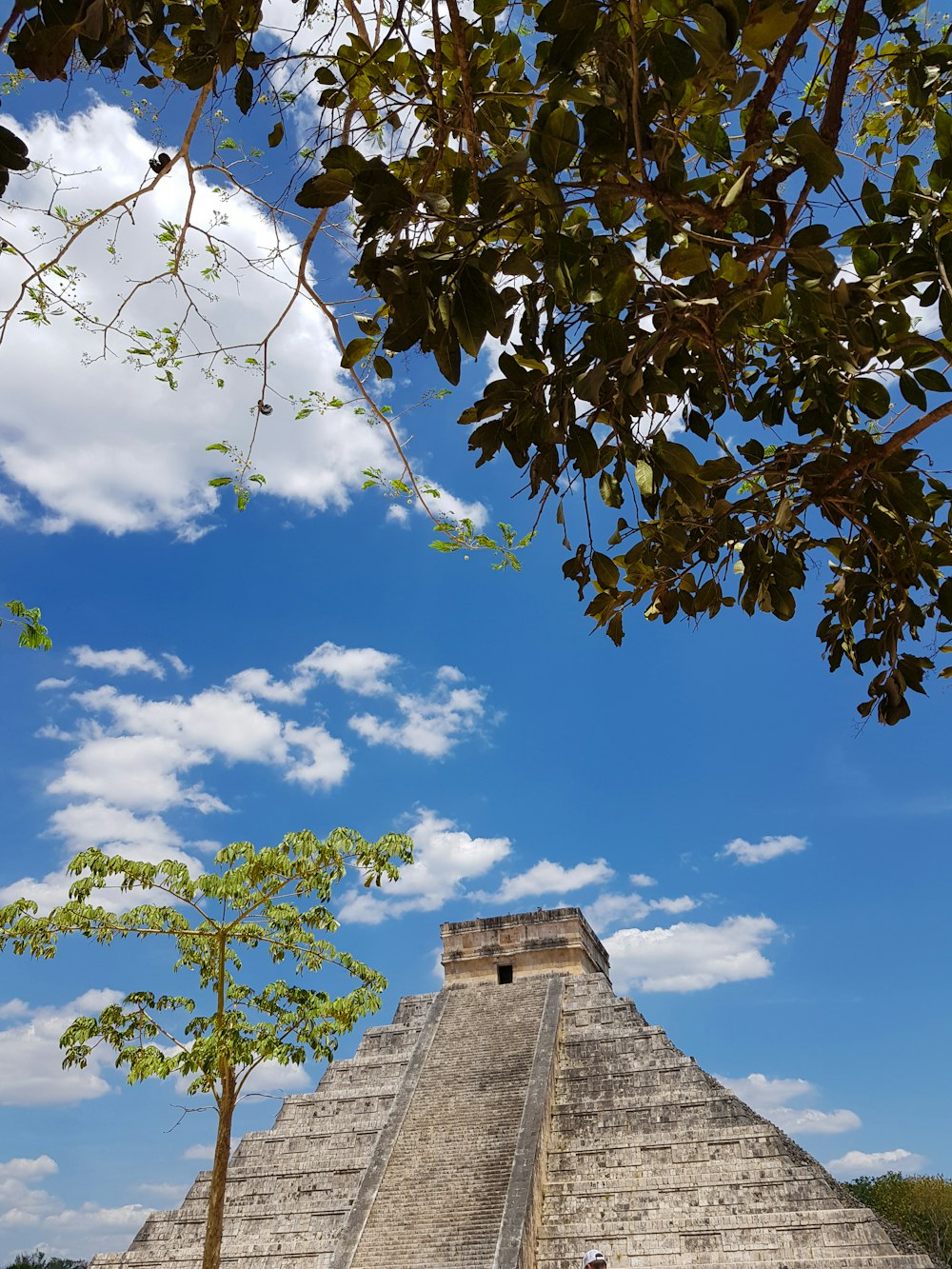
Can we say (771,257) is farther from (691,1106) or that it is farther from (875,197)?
(691,1106)

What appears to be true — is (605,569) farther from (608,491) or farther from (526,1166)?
(526,1166)

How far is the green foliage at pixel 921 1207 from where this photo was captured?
96.8ft

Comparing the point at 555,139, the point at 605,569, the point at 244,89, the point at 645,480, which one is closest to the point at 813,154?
the point at 555,139

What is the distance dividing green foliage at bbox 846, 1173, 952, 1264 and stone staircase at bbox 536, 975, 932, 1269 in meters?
21.1

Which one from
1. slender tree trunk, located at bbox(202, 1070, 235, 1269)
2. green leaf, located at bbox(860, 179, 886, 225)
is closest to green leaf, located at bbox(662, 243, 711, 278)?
green leaf, located at bbox(860, 179, 886, 225)

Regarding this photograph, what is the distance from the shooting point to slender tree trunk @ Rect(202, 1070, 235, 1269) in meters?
9.07

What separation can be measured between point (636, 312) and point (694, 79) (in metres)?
0.49

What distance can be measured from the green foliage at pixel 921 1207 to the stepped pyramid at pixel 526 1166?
68.2 feet

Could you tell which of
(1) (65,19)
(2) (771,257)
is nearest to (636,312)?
(2) (771,257)

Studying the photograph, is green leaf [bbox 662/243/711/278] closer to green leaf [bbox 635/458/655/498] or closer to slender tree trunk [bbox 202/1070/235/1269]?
green leaf [bbox 635/458/655/498]

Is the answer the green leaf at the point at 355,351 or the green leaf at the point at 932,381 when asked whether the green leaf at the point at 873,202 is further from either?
the green leaf at the point at 355,351

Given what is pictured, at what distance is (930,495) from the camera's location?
324 cm

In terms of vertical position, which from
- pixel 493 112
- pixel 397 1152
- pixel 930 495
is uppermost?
pixel 493 112

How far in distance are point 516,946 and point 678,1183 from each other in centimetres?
592
